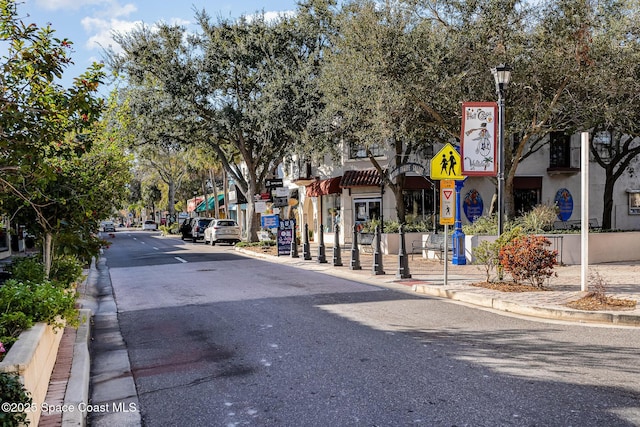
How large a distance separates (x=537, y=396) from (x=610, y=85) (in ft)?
46.0

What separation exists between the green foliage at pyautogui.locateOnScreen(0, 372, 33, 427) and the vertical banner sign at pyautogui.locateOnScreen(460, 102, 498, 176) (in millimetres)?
11220

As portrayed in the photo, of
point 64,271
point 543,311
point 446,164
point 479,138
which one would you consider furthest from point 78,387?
point 479,138

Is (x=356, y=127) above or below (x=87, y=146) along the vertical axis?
above

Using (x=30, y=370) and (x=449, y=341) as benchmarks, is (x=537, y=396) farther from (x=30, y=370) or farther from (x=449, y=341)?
(x=30, y=370)

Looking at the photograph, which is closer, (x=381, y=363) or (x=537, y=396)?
(x=537, y=396)

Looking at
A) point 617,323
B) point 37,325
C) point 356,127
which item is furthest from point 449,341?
point 356,127

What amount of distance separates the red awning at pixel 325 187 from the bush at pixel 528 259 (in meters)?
18.2

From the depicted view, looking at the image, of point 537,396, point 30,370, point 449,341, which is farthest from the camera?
point 449,341

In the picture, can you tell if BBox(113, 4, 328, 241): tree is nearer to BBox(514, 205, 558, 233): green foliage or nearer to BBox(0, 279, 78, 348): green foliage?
BBox(514, 205, 558, 233): green foliage

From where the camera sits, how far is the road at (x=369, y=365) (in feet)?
15.2

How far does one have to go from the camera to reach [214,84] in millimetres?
25297

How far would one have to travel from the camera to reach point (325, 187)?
3005cm

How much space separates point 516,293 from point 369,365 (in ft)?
19.1

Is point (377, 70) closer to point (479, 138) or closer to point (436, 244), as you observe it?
point (479, 138)
